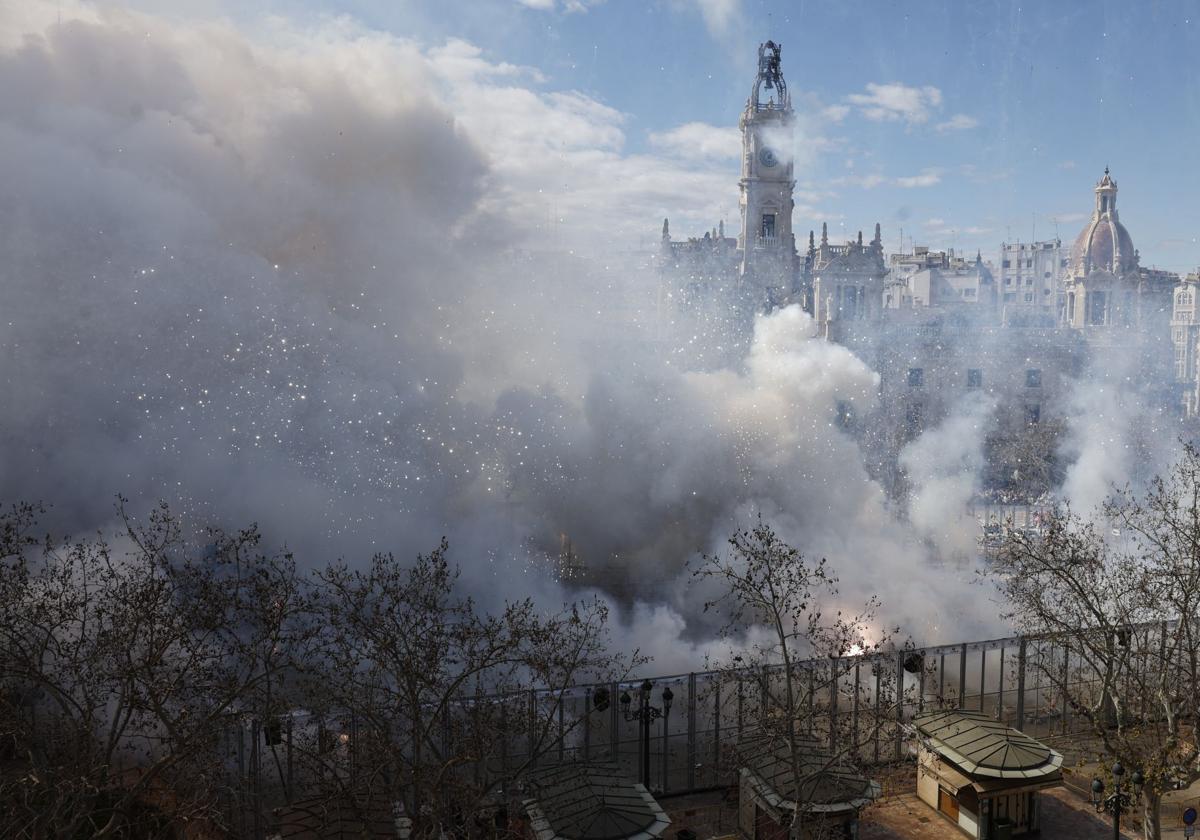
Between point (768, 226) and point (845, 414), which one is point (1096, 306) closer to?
point (768, 226)

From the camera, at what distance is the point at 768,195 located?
52.8 m

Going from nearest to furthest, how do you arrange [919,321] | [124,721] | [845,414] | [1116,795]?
[124,721] < [1116,795] < [845,414] < [919,321]

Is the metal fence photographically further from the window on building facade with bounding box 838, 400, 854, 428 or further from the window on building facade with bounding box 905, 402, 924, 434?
the window on building facade with bounding box 905, 402, 924, 434

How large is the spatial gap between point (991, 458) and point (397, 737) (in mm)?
40836

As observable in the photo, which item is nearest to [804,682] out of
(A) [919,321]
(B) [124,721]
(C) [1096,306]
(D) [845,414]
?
(B) [124,721]

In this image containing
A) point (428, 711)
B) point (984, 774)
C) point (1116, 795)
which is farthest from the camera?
point (984, 774)

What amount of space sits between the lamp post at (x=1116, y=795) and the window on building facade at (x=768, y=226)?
131ft

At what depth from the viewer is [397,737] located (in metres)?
18.2

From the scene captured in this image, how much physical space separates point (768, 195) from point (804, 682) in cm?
3784

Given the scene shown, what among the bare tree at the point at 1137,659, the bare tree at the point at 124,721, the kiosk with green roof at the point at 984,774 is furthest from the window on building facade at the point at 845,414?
the bare tree at the point at 124,721

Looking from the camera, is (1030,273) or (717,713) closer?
(717,713)

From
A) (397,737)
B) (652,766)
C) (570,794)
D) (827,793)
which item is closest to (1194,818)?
(827,793)

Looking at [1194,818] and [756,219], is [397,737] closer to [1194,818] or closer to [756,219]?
[1194,818]

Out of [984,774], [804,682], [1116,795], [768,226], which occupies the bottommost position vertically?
[984,774]
